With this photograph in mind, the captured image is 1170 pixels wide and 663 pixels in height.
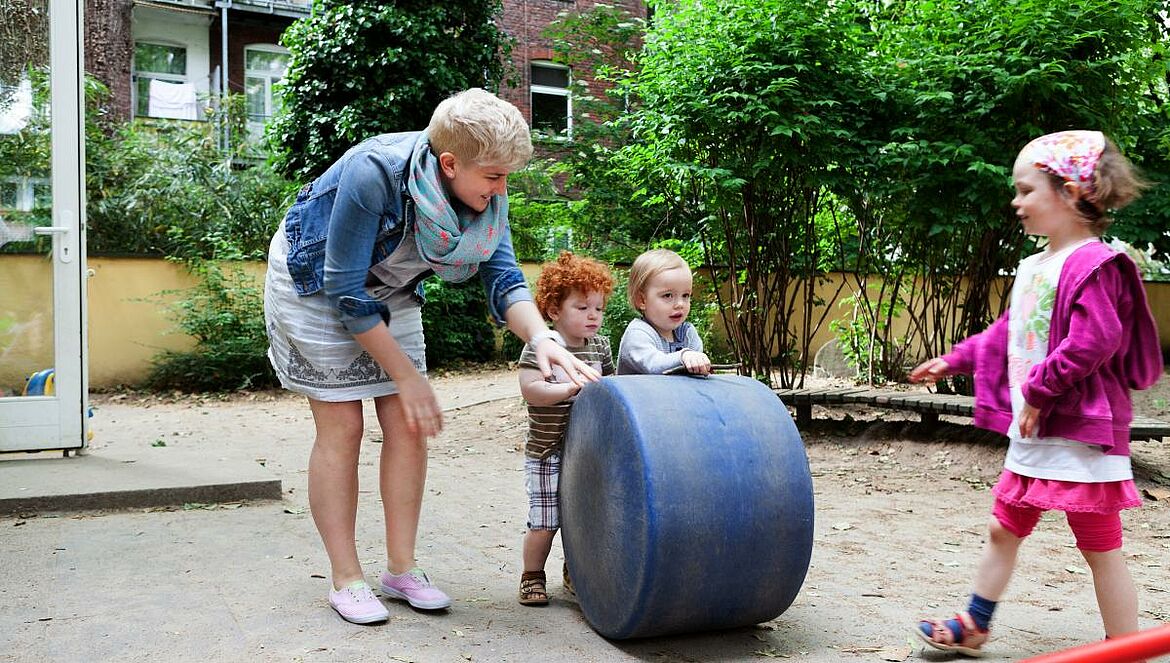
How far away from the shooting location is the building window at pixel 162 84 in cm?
2031

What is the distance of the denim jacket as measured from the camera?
2844 mm

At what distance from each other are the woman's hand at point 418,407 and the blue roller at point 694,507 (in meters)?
0.48

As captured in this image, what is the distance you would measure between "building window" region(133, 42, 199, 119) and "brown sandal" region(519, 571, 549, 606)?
752 inches

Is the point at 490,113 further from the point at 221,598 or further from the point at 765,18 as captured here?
the point at 765,18

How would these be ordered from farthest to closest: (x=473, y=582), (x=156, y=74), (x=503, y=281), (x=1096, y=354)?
(x=156, y=74)
(x=473, y=582)
(x=503, y=281)
(x=1096, y=354)

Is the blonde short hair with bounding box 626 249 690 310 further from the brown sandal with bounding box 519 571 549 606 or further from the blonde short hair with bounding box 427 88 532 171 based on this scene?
the brown sandal with bounding box 519 571 549 606

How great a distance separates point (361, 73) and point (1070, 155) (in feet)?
37.0

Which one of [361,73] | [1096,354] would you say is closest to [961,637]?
[1096,354]

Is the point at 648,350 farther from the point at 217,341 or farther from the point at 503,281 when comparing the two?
the point at 217,341

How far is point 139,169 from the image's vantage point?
15.0 m

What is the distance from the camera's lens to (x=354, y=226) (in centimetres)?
284

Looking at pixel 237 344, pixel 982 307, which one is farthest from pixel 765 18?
pixel 237 344

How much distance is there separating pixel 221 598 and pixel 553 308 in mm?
1413

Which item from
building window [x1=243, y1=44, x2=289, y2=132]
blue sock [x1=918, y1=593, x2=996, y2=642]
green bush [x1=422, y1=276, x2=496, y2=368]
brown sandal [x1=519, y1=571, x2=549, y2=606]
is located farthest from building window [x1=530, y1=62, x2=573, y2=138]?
blue sock [x1=918, y1=593, x2=996, y2=642]
